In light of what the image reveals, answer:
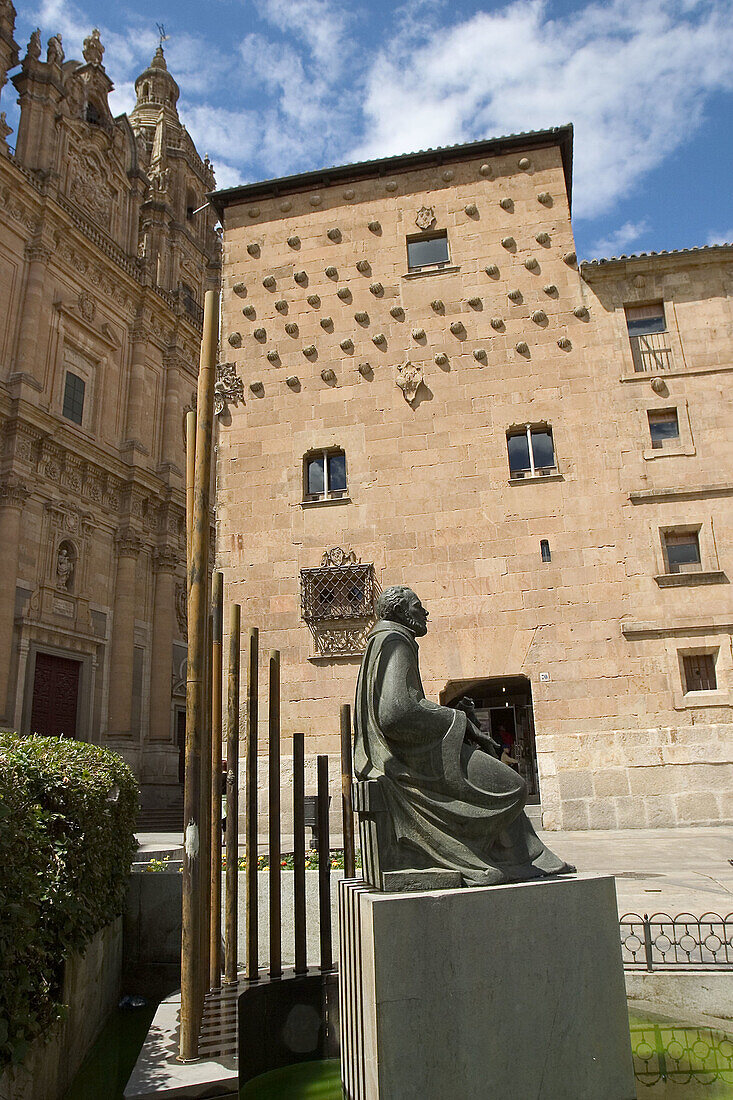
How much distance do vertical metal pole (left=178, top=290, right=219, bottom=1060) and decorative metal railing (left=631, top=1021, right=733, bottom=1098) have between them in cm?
289

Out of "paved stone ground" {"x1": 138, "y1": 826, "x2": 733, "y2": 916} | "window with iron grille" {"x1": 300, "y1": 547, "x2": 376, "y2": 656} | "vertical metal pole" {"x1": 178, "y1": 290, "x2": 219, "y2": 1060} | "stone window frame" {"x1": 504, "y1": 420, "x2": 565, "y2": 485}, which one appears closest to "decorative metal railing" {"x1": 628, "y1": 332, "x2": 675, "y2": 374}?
"stone window frame" {"x1": 504, "y1": 420, "x2": 565, "y2": 485}

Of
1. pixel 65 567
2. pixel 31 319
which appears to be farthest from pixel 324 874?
pixel 31 319

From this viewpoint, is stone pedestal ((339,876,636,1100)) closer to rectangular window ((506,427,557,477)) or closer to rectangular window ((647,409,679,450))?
rectangular window ((506,427,557,477))

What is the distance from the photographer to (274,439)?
1647 cm

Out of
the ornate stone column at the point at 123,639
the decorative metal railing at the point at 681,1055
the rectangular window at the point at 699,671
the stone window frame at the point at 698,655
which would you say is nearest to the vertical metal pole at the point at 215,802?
the decorative metal railing at the point at 681,1055

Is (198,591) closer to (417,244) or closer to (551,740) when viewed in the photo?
(551,740)

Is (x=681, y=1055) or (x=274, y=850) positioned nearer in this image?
(x=681, y=1055)

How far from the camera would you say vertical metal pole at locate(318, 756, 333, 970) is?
6258 millimetres

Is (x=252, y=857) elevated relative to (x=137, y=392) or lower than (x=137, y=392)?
lower

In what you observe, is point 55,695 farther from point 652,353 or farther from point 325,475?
point 652,353

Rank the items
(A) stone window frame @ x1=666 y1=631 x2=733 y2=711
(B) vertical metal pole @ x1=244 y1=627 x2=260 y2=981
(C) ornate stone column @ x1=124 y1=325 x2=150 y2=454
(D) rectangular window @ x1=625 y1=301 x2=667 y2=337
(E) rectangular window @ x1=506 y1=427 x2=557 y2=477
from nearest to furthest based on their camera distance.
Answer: (B) vertical metal pole @ x1=244 y1=627 x2=260 y2=981 < (A) stone window frame @ x1=666 y1=631 x2=733 y2=711 < (E) rectangular window @ x1=506 y1=427 x2=557 y2=477 < (D) rectangular window @ x1=625 y1=301 x2=667 y2=337 < (C) ornate stone column @ x1=124 y1=325 x2=150 y2=454

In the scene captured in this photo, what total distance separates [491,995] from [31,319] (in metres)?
27.8

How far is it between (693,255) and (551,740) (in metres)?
10.4

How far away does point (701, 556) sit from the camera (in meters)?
14.5
